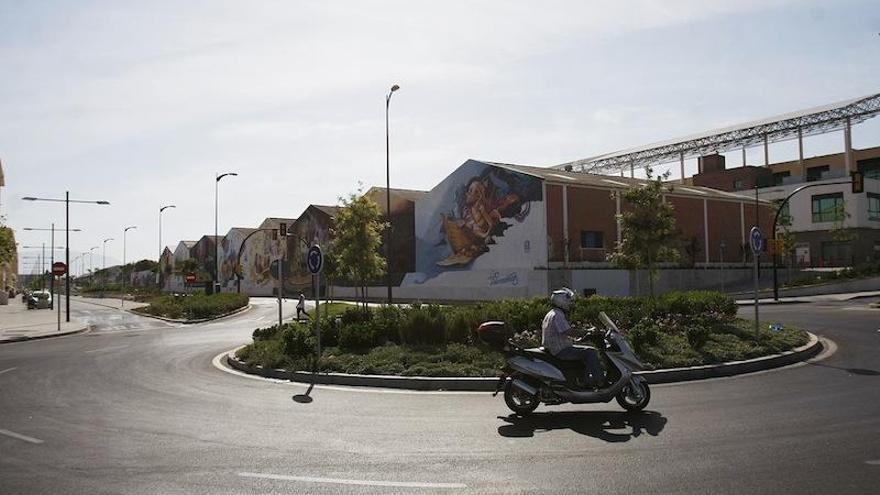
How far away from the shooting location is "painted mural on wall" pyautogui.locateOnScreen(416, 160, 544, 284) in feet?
154

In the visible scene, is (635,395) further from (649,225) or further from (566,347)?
(649,225)

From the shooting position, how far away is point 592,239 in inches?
1914

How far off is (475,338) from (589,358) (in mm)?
6200

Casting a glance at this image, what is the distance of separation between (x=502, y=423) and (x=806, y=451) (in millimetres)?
3314

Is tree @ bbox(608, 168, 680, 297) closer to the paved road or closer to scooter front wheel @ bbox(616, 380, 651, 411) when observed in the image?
the paved road

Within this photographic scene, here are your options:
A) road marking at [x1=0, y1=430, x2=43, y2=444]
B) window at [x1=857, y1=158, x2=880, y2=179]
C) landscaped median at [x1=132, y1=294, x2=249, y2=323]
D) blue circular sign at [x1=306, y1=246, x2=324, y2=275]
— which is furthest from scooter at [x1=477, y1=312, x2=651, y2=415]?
window at [x1=857, y1=158, x2=880, y2=179]

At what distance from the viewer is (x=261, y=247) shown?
89750 millimetres

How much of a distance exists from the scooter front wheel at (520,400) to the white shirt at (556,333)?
65 cm

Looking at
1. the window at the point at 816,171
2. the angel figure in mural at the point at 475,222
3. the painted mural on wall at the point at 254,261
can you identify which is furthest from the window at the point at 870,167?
the painted mural on wall at the point at 254,261

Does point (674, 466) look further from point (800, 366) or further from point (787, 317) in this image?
point (787, 317)

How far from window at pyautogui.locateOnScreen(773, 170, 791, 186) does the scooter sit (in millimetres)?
78361

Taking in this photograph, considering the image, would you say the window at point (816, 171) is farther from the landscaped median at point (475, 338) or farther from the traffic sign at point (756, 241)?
the traffic sign at point (756, 241)

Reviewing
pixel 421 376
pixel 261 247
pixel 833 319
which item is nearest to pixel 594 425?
pixel 421 376

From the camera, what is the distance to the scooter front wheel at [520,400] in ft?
28.4
